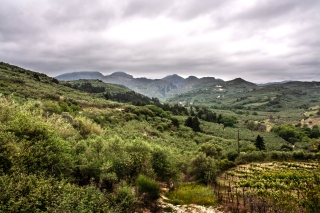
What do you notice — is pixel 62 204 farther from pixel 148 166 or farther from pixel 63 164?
pixel 148 166

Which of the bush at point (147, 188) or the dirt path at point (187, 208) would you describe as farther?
the dirt path at point (187, 208)

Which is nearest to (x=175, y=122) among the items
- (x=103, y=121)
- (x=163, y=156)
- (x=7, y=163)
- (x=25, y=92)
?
(x=103, y=121)

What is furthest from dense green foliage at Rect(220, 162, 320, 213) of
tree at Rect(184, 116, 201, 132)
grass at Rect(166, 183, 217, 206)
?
tree at Rect(184, 116, 201, 132)

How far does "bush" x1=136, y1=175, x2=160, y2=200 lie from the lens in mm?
20594

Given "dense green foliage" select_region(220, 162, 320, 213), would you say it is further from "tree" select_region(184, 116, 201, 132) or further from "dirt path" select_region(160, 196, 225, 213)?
"tree" select_region(184, 116, 201, 132)

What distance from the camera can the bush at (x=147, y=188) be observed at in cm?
2059

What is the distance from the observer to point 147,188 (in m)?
20.8

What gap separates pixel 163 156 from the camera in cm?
2747

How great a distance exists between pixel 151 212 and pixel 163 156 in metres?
8.16

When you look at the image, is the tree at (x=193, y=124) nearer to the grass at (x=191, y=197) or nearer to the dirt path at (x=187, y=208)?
the grass at (x=191, y=197)

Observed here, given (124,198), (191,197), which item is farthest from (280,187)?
(124,198)

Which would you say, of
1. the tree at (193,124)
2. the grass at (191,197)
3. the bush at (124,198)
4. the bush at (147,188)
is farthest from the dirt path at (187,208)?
the tree at (193,124)

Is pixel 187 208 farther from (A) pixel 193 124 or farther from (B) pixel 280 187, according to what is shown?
(A) pixel 193 124

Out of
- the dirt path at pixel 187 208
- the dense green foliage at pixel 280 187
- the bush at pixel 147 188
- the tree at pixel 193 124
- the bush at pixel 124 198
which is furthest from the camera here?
the tree at pixel 193 124
